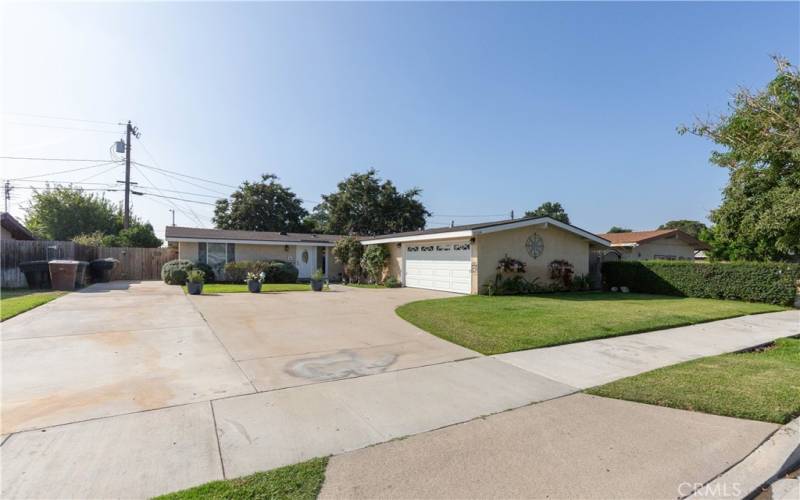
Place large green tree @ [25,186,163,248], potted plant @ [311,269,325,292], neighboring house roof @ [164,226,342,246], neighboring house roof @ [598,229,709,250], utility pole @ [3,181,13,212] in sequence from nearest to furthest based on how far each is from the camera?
potted plant @ [311,269,325,292] < neighboring house roof @ [164,226,342,246] < neighboring house roof @ [598,229,709,250] < large green tree @ [25,186,163,248] < utility pole @ [3,181,13,212]

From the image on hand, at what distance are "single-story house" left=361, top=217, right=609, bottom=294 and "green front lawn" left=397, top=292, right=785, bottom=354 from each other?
7.46ft

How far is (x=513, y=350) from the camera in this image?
235 inches

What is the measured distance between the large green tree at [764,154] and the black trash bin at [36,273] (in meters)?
22.4

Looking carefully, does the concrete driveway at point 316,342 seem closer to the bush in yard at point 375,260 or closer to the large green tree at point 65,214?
the bush in yard at point 375,260

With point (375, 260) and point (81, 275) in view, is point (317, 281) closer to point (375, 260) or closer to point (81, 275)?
point (375, 260)

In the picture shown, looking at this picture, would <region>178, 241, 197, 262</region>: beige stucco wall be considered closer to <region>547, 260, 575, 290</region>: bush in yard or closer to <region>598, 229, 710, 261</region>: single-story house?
<region>547, 260, 575, 290</region>: bush in yard

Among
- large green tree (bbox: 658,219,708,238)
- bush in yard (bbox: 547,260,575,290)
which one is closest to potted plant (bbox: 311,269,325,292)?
bush in yard (bbox: 547,260,575,290)

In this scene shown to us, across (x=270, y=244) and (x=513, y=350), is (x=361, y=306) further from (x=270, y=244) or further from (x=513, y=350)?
(x=270, y=244)

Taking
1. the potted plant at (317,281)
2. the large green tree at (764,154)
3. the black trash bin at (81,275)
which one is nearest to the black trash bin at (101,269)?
the black trash bin at (81,275)

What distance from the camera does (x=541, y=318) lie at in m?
8.68

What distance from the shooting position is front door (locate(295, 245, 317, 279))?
2175cm

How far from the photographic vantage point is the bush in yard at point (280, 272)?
18938 mm

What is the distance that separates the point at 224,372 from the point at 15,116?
23.4m

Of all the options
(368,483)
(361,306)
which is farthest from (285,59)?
(368,483)
